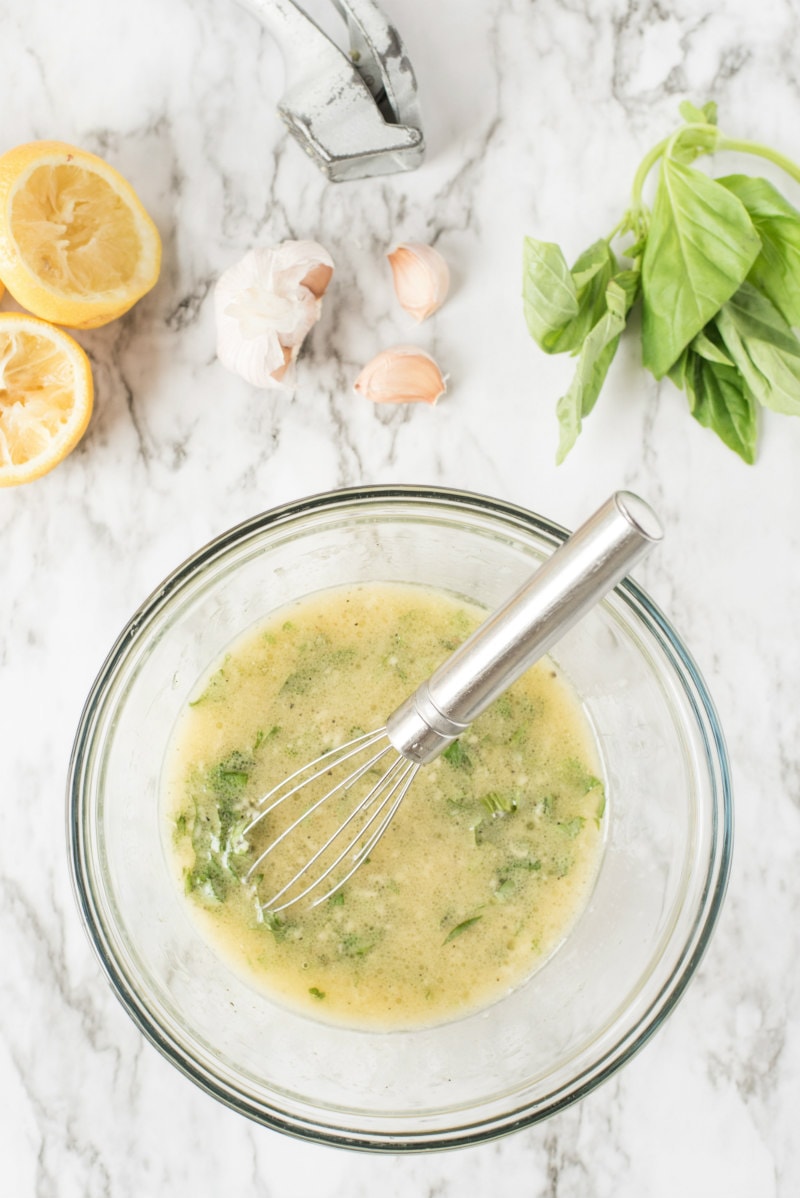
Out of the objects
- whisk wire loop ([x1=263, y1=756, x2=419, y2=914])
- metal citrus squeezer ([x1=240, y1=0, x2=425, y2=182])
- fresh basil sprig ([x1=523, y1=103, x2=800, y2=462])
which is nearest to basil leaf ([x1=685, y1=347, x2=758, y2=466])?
fresh basil sprig ([x1=523, y1=103, x2=800, y2=462])

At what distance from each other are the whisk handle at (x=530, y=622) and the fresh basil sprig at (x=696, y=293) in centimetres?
39

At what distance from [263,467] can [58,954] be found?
26.3 inches

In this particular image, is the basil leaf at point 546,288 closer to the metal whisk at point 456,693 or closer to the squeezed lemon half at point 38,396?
the metal whisk at point 456,693

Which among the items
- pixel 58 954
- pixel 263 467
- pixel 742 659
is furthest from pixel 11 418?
pixel 742 659

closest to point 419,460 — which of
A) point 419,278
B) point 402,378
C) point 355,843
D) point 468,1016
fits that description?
point 402,378

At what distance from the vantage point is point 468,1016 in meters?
1.29

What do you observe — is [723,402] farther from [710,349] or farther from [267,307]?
[267,307]

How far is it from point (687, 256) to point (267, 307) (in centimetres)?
48

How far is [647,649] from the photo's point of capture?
1.21 m

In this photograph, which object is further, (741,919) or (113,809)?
(741,919)

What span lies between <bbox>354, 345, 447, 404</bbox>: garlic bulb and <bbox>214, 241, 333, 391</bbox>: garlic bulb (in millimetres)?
99

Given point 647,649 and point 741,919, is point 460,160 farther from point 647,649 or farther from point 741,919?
point 741,919

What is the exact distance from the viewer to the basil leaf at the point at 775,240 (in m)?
1.21

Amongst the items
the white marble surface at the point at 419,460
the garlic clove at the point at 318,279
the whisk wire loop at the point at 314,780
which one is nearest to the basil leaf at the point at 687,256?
the white marble surface at the point at 419,460
